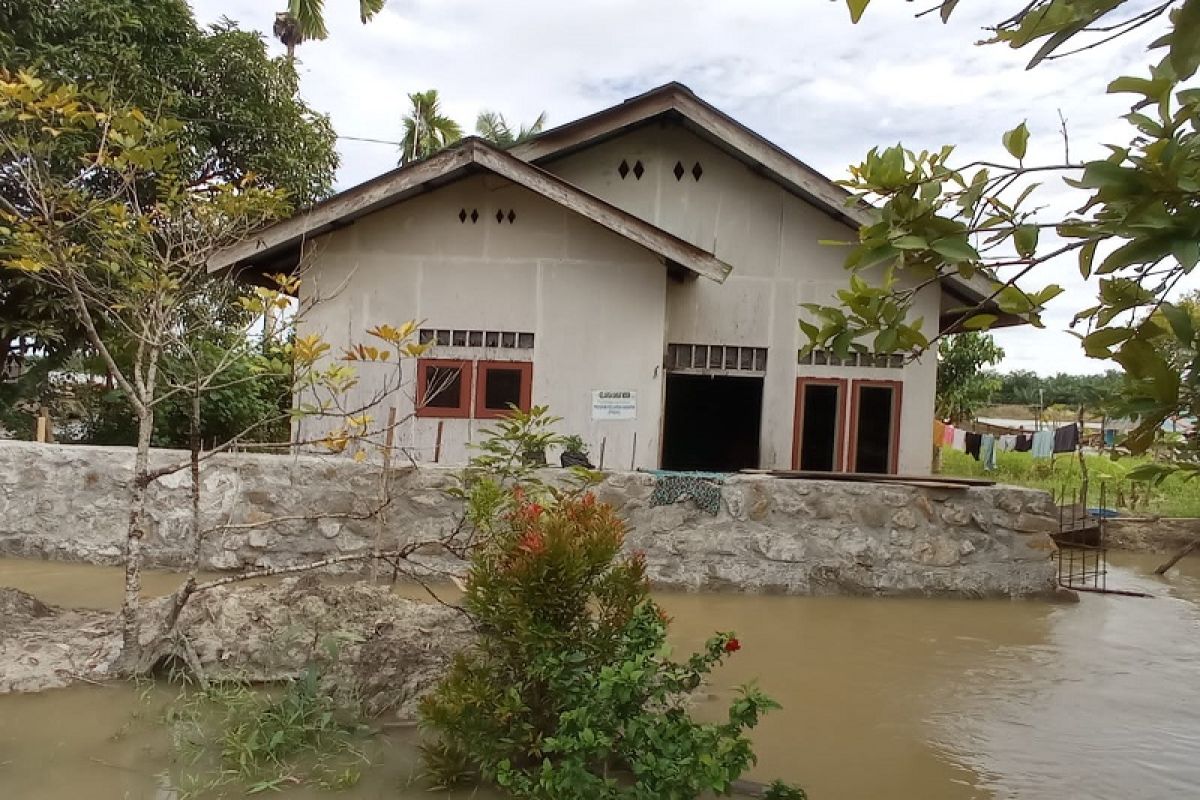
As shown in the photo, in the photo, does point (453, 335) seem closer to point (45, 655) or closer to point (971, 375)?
point (45, 655)

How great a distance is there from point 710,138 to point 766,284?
2006 mm

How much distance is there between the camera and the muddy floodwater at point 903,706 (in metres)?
4.59

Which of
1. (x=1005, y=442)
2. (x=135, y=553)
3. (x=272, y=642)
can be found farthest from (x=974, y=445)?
(x=135, y=553)

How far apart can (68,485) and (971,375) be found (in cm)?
2099

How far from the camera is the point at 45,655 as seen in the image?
5.54m

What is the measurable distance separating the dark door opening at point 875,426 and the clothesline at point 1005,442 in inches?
261

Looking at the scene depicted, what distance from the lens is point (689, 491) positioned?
9250mm

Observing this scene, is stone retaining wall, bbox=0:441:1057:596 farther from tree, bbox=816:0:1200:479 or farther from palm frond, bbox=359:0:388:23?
palm frond, bbox=359:0:388:23

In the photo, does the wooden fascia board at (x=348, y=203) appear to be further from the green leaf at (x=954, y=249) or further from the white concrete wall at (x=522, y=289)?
the green leaf at (x=954, y=249)

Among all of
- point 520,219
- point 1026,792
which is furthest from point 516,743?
point 520,219

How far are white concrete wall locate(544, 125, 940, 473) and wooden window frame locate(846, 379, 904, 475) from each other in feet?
0.21

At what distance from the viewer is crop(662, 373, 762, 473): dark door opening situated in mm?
15742

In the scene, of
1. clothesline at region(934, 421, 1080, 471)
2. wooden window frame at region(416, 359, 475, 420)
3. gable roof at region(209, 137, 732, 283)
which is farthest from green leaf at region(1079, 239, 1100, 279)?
clothesline at region(934, 421, 1080, 471)

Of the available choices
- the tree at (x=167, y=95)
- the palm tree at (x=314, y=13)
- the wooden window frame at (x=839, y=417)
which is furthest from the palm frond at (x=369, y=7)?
the wooden window frame at (x=839, y=417)
